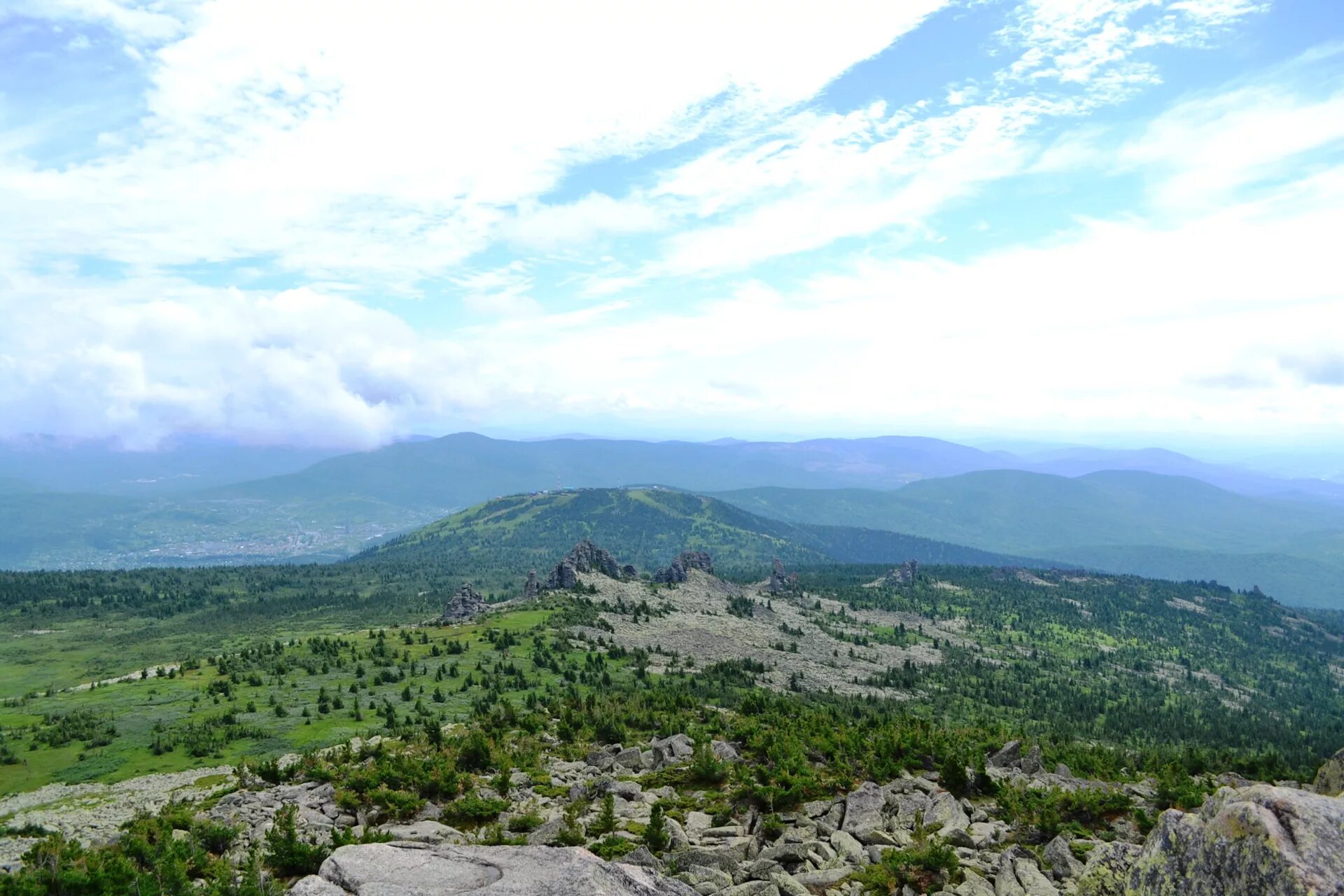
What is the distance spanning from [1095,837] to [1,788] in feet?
191

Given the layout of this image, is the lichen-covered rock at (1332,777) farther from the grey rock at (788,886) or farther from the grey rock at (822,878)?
the grey rock at (788,886)

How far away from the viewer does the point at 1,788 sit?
39094 millimetres

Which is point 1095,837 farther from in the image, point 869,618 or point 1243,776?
point 869,618

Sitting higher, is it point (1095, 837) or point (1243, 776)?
point (1095, 837)

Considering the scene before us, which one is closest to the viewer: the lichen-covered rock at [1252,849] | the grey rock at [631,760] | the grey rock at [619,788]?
the lichen-covered rock at [1252,849]

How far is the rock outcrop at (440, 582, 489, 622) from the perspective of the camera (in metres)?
117

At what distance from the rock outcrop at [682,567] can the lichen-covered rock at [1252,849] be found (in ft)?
508

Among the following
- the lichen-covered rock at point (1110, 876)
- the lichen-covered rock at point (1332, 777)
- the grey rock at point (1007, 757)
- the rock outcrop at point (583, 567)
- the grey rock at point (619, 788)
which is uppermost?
the lichen-covered rock at point (1110, 876)

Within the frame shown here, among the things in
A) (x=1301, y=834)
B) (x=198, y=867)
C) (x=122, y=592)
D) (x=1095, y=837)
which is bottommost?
(x=122, y=592)

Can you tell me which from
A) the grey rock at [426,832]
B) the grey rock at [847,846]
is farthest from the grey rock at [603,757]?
the grey rock at [847,846]

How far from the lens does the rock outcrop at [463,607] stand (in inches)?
4596

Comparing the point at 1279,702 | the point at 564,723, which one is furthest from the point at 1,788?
the point at 1279,702

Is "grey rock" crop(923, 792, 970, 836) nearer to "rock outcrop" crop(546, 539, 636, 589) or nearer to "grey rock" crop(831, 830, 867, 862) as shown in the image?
"grey rock" crop(831, 830, 867, 862)

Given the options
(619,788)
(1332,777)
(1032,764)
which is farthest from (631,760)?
(1332,777)
